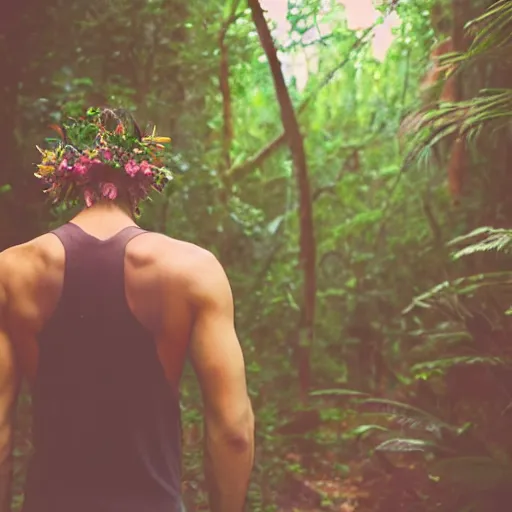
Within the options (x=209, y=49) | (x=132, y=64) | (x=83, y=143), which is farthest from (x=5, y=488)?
(x=209, y=49)

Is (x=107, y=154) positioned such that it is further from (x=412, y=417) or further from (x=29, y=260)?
(x=412, y=417)

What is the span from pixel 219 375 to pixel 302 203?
216 cm

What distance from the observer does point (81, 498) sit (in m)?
1.64

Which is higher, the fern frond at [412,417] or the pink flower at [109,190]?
the pink flower at [109,190]

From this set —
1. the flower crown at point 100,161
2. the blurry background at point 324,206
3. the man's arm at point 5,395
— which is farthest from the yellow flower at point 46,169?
the blurry background at point 324,206

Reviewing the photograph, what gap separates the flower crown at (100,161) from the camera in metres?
1.86

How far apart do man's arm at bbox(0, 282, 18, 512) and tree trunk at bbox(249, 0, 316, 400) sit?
6.23 feet

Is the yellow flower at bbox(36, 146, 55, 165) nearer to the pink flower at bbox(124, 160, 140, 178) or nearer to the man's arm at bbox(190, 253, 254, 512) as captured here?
the pink flower at bbox(124, 160, 140, 178)

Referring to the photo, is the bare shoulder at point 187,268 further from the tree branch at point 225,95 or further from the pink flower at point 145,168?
the tree branch at point 225,95

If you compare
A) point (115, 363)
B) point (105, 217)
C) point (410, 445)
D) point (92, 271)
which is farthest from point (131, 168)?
point (410, 445)

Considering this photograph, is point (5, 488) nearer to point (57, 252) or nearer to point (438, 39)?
point (57, 252)

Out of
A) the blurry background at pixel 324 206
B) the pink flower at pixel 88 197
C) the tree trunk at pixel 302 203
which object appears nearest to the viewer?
the pink flower at pixel 88 197

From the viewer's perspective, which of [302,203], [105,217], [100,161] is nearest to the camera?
[105,217]

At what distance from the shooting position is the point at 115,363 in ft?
5.50
